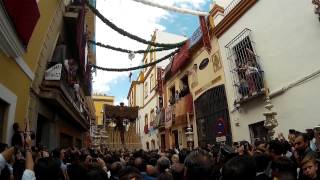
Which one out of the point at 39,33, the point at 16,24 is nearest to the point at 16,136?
the point at 16,24

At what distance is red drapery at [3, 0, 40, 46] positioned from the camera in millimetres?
5418

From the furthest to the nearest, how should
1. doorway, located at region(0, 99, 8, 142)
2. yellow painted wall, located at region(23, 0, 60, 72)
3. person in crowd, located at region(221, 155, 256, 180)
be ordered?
yellow painted wall, located at region(23, 0, 60, 72) < doorway, located at region(0, 99, 8, 142) < person in crowd, located at region(221, 155, 256, 180)

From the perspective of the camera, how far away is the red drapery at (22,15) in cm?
542

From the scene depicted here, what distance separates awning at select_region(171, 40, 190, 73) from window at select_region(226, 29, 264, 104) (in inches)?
162

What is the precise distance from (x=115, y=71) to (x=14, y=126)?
895cm

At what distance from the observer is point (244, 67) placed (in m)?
10.1

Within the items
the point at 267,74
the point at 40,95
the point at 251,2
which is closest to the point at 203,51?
the point at 251,2

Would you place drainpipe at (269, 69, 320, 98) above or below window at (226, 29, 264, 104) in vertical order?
below

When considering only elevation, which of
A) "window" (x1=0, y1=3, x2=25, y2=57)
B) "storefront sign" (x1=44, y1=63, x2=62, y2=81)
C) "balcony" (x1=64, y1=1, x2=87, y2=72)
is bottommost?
"window" (x1=0, y1=3, x2=25, y2=57)

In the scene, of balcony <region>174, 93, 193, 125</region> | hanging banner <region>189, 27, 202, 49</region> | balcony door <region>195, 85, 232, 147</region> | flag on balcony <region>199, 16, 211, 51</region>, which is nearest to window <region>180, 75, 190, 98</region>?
balcony <region>174, 93, 193, 125</region>

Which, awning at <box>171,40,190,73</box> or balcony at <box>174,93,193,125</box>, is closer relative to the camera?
balcony at <box>174,93,193,125</box>

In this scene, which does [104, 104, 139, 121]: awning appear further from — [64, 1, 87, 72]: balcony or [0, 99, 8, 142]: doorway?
[0, 99, 8, 142]: doorway

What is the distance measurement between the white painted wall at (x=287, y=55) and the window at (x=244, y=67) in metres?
0.23

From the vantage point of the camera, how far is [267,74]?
9508 millimetres
